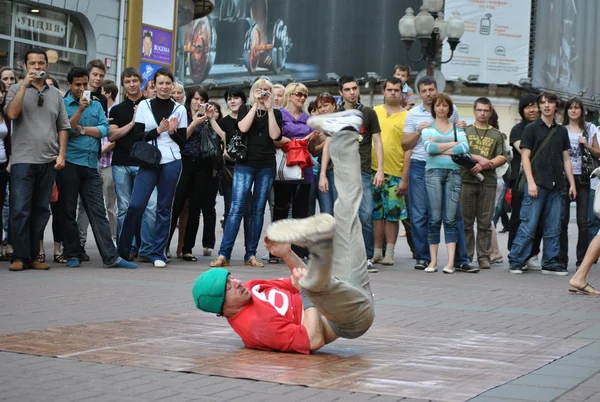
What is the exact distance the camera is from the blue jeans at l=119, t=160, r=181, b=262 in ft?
38.5

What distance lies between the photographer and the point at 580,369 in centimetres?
586

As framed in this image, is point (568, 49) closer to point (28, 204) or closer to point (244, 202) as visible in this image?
point (244, 202)

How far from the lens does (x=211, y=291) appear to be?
6.18 m

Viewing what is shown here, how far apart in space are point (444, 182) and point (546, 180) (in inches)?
45.8

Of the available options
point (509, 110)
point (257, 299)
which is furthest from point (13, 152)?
point (509, 110)

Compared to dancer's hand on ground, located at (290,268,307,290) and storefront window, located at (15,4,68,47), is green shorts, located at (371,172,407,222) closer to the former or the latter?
dancer's hand on ground, located at (290,268,307,290)

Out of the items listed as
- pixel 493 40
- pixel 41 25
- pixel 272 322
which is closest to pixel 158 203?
pixel 272 322

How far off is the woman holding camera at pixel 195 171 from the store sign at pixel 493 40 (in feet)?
119

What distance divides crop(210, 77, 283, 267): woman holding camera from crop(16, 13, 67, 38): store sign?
378 inches

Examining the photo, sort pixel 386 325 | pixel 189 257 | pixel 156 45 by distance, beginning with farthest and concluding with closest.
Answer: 1. pixel 156 45
2. pixel 189 257
3. pixel 386 325

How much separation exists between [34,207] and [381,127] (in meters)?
4.41

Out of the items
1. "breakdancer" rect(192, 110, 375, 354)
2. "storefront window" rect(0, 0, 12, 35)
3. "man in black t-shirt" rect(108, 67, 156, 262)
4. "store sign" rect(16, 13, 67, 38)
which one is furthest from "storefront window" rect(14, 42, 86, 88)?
"breakdancer" rect(192, 110, 375, 354)

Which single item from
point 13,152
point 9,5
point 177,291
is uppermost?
point 9,5

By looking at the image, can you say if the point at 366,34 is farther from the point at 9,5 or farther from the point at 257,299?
the point at 257,299
